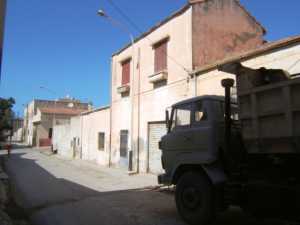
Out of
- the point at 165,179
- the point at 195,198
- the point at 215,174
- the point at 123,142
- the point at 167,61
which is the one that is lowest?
the point at 195,198

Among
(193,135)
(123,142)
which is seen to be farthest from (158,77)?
(193,135)

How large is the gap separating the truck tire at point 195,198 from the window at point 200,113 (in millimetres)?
1187

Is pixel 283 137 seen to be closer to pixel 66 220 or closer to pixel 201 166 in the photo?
pixel 201 166

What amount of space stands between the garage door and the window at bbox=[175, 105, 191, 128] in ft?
25.7

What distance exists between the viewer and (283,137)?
4918mm

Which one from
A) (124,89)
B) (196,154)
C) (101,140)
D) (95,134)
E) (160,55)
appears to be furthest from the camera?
(95,134)

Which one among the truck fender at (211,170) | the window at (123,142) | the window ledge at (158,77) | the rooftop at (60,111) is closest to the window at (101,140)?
the window at (123,142)

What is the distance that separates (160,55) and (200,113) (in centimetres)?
993

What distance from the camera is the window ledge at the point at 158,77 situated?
50.0 feet

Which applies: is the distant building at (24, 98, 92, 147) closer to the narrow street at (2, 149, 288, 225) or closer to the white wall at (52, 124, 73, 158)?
the white wall at (52, 124, 73, 158)

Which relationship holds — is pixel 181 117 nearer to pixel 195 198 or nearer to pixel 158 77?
pixel 195 198

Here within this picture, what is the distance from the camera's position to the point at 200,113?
22.5 feet

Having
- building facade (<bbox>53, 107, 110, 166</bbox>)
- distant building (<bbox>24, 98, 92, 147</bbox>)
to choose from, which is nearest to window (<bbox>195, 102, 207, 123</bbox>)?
building facade (<bbox>53, 107, 110, 166</bbox>)

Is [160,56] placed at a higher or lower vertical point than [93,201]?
higher
